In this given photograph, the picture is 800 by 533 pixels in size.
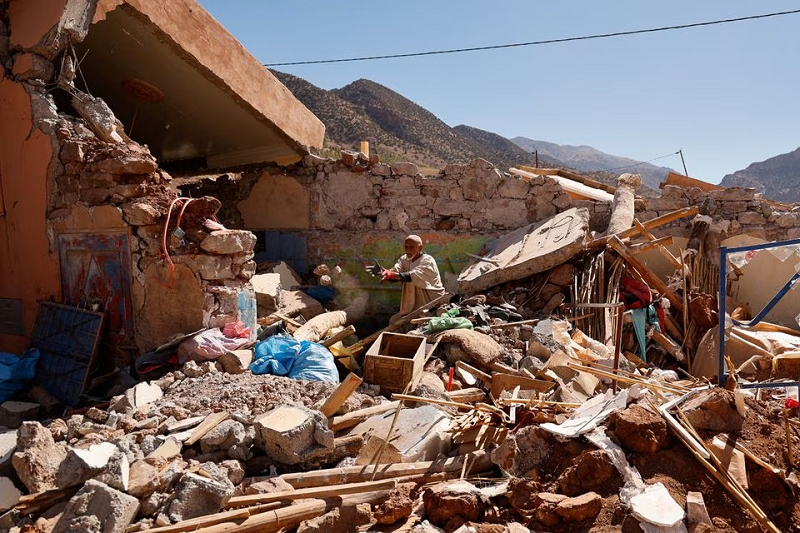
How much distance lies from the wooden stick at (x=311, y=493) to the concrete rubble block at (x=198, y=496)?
6 centimetres

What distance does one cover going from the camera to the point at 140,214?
17.4ft

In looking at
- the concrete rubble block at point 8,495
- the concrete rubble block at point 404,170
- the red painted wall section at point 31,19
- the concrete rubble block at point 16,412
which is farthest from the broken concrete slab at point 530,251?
the red painted wall section at point 31,19

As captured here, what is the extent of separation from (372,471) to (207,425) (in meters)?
1.27

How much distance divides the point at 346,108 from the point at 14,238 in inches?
1131

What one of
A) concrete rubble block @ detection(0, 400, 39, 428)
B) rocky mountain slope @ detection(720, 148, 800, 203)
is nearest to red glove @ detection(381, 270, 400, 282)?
concrete rubble block @ detection(0, 400, 39, 428)

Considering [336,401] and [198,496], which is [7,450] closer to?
[198,496]

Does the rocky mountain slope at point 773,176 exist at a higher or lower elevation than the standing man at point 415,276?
higher

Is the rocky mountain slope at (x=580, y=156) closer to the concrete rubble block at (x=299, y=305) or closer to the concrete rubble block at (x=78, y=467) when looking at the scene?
→ the concrete rubble block at (x=299, y=305)

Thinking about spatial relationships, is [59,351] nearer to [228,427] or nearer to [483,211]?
[228,427]

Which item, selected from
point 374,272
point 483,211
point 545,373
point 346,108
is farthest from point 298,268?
point 346,108

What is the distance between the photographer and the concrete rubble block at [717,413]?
2.82 m

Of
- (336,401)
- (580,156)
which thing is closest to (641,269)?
(336,401)

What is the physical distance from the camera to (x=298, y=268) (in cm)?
955

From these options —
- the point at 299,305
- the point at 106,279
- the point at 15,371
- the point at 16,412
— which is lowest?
the point at 16,412
